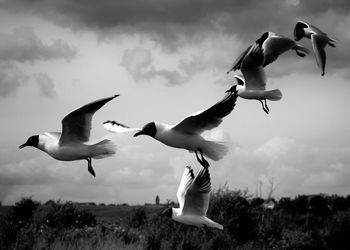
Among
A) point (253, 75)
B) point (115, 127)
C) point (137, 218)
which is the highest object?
point (253, 75)

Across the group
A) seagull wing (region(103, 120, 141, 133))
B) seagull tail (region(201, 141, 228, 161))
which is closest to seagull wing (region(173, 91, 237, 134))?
seagull tail (region(201, 141, 228, 161))

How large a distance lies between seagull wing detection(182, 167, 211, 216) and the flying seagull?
332 centimetres

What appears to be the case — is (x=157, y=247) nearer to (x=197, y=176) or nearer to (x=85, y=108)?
(x=197, y=176)

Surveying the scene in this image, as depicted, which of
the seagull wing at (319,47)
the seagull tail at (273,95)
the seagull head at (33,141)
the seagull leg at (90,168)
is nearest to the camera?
the seagull leg at (90,168)

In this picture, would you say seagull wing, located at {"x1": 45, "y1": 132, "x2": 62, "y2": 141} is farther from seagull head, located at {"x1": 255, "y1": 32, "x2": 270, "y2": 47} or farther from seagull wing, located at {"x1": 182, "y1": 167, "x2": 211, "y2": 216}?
seagull head, located at {"x1": 255, "y1": 32, "x2": 270, "y2": 47}

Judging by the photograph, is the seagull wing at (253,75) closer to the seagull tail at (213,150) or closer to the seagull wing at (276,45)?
the seagull wing at (276,45)

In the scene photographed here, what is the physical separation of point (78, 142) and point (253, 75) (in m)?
3.30

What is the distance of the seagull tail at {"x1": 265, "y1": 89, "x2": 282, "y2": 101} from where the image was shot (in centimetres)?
913

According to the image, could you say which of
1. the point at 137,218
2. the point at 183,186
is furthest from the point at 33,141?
the point at 137,218

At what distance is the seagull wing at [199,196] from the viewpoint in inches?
424

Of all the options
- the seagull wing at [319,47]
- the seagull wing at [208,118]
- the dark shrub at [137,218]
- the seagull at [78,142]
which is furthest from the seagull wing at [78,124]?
the dark shrub at [137,218]

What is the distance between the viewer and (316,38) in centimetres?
892

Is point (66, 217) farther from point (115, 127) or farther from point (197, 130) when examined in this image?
point (197, 130)

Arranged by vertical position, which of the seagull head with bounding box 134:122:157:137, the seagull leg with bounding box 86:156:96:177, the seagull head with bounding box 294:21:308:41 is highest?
the seagull head with bounding box 294:21:308:41
